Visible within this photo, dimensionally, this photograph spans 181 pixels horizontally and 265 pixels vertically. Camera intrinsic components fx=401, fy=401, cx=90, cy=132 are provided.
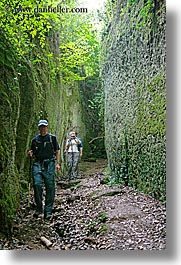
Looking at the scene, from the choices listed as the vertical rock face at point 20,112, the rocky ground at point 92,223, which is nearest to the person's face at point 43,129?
the vertical rock face at point 20,112

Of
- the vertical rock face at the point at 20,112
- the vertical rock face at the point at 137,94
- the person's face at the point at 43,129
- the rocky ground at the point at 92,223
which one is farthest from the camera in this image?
the person's face at the point at 43,129

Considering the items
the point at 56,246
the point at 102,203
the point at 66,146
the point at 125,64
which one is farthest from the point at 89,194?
the point at 125,64

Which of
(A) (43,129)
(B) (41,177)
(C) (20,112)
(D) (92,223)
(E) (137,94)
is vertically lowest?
(D) (92,223)

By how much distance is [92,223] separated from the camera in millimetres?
2912

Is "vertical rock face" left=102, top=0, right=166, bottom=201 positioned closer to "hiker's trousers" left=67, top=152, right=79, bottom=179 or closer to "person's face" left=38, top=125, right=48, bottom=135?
"hiker's trousers" left=67, top=152, right=79, bottom=179

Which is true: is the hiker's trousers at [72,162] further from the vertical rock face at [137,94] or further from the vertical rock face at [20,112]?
the vertical rock face at [137,94]

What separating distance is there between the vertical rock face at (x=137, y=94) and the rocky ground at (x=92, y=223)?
0.64ft

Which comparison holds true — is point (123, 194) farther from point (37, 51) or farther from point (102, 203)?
point (37, 51)

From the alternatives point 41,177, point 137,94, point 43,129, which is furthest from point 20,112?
point 137,94

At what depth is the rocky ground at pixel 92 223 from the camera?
273 centimetres

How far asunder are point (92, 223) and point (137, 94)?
47.8 inches

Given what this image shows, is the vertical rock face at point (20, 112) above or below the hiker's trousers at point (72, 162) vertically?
above

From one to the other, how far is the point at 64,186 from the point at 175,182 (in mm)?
876

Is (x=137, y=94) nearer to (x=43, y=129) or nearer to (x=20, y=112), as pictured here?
(x=43, y=129)
